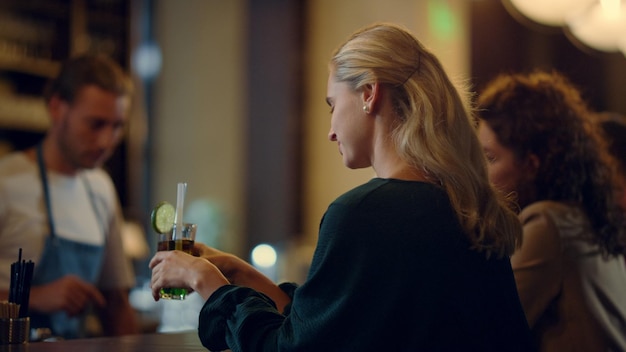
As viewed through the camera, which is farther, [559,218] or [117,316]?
[117,316]

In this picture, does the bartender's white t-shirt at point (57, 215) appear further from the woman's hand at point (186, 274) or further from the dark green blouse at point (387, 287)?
the dark green blouse at point (387, 287)

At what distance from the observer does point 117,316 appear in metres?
2.93

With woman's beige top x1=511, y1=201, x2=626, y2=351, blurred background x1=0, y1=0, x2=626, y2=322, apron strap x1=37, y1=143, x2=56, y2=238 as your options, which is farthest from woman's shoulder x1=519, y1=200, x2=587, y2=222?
blurred background x1=0, y1=0, x2=626, y2=322

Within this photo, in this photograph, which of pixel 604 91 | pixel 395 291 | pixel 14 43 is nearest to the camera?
pixel 395 291

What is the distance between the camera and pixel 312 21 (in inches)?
242

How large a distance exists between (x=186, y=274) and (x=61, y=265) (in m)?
1.36

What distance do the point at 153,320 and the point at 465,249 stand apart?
11.1 ft

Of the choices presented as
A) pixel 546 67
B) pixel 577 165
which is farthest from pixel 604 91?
pixel 577 165

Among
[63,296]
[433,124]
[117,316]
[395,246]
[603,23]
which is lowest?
[117,316]

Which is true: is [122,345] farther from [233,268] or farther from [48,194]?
[48,194]

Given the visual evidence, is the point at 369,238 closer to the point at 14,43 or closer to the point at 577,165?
the point at 577,165

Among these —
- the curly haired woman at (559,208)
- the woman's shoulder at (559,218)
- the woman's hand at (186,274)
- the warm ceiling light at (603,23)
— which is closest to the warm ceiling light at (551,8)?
the warm ceiling light at (603,23)

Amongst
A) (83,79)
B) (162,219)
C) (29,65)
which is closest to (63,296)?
(162,219)

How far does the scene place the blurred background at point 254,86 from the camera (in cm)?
546
